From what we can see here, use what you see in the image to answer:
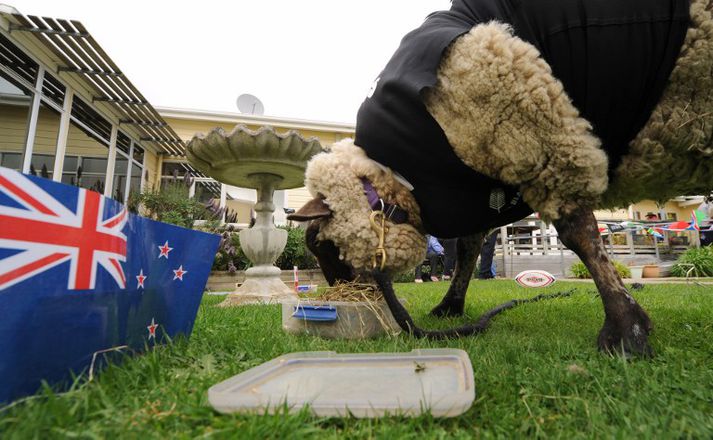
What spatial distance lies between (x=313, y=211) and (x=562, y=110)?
50.8 inches

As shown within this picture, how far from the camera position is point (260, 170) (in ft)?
15.6

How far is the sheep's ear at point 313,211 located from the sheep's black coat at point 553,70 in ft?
1.44

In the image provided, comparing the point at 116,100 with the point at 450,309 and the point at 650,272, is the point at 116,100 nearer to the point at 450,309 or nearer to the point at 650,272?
the point at 450,309

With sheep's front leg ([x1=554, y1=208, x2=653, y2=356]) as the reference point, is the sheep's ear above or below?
above

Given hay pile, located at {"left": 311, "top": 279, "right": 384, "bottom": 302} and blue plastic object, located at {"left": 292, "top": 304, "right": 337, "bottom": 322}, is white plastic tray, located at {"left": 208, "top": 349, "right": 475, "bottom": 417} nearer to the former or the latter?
blue plastic object, located at {"left": 292, "top": 304, "right": 337, "bottom": 322}

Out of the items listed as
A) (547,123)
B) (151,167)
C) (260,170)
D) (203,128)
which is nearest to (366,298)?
(547,123)

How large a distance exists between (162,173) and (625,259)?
593 inches

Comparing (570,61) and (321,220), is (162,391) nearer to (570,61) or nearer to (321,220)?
(321,220)

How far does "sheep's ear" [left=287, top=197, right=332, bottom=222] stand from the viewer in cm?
209

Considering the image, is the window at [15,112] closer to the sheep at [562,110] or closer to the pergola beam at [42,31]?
the pergola beam at [42,31]

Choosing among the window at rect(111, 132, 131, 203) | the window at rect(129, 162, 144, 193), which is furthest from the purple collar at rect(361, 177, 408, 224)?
the window at rect(129, 162, 144, 193)

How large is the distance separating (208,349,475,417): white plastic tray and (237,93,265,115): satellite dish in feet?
44.8

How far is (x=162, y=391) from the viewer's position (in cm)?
116

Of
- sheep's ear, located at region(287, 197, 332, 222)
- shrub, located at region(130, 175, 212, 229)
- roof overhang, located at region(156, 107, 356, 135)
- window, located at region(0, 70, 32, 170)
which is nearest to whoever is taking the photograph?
sheep's ear, located at region(287, 197, 332, 222)
